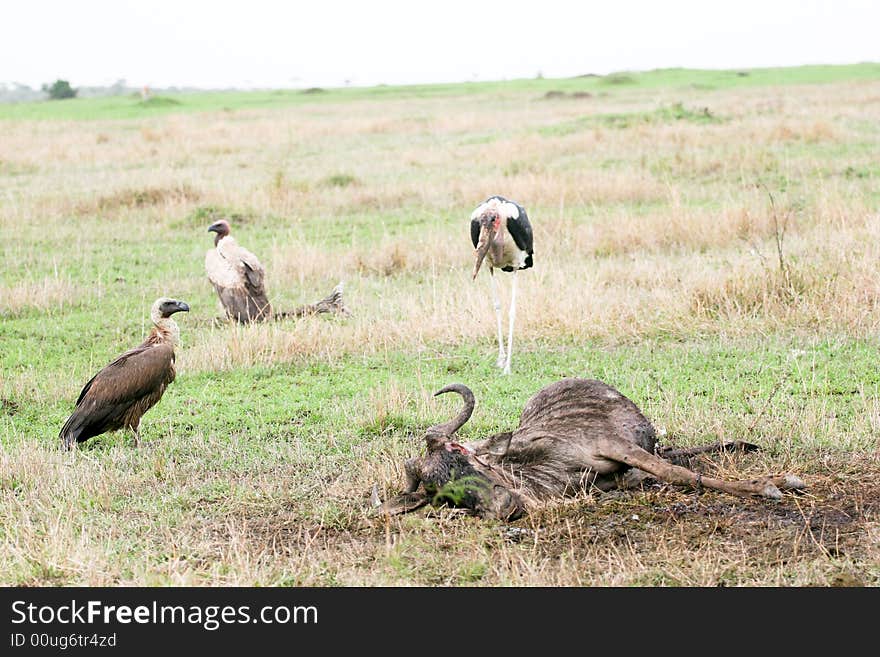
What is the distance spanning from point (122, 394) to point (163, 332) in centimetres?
77

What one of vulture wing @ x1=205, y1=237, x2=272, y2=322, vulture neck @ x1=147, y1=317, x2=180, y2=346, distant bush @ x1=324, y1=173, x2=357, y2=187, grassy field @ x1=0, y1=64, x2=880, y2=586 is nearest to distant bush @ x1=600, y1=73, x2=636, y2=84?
grassy field @ x1=0, y1=64, x2=880, y2=586

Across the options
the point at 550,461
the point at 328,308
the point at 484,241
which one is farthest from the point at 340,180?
the point at 550,461

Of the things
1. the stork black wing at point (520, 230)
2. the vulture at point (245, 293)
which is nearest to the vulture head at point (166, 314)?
the vulture at point (245, 293)

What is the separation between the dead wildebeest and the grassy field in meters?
0.11

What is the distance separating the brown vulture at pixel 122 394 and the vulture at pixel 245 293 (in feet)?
9.08

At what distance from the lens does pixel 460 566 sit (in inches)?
180

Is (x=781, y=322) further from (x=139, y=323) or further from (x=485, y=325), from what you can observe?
(x=139, y=323)

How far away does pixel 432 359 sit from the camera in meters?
8.38

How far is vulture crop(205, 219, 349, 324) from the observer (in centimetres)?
974

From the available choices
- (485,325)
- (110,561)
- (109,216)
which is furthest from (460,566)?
(109,216)

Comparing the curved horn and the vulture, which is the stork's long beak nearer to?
the vulture

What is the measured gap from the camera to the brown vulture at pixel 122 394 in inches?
253

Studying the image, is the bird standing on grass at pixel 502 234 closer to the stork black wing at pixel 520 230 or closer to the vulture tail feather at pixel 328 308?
the stork black wing at pixel 520 230
